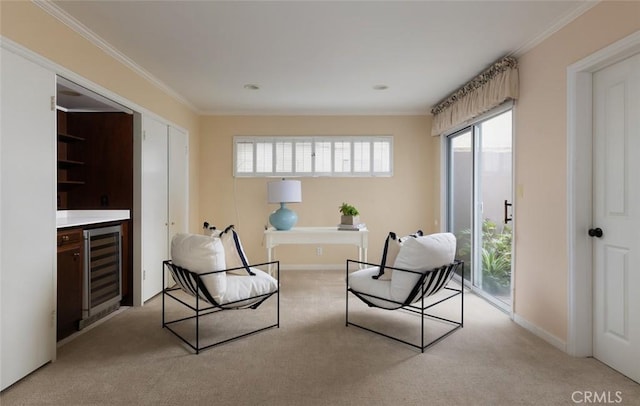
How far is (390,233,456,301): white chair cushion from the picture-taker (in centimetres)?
260

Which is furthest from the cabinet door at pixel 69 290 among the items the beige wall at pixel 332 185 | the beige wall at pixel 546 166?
the beige wall at pixel 546 166

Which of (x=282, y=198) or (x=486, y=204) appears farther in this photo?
(x=282, y=198)

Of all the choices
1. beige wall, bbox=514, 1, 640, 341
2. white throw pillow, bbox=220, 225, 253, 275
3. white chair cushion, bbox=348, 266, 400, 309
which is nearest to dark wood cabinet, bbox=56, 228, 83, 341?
white throw pillow, bbox=220, 225, 253, 275

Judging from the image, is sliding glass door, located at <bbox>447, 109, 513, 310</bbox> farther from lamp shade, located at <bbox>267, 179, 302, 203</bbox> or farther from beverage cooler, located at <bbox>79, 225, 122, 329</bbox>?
beverage cooler, located at <bbox>79, 225, 122, 329</bbox>

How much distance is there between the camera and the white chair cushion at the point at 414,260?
8.52ft

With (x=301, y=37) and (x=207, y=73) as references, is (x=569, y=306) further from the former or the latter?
(x=207, y=73)

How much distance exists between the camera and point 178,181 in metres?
4.52

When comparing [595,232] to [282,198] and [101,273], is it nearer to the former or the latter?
[282,198]

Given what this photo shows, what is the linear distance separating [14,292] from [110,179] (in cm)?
A: 176

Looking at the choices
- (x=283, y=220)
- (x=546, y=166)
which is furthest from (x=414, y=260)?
(x=283, y=220)

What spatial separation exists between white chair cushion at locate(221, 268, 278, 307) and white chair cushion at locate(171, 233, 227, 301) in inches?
2.7

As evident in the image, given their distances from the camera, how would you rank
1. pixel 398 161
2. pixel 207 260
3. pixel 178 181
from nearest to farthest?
pixel 207 260 < pixel 178 181 < pixel 398 161

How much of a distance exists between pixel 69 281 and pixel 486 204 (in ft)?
13.4

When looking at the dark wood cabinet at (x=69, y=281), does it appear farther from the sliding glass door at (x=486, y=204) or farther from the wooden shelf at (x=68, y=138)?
the sliding glass door at (x=486, y=204)
